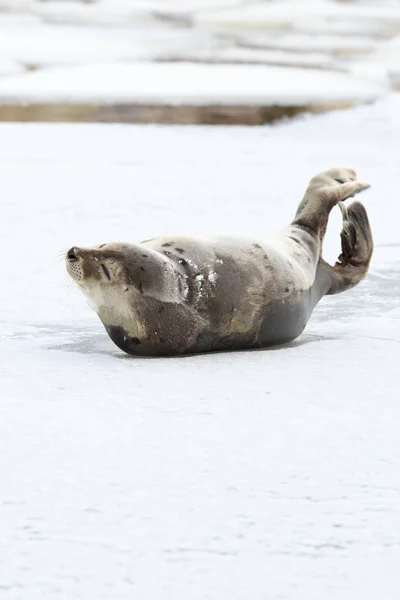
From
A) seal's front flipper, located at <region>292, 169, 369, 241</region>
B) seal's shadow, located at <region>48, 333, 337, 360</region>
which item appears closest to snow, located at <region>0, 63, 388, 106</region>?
seal's front flipper, located at <region>292, 169, 369, 241</region>

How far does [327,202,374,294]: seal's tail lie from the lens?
9.19 feet

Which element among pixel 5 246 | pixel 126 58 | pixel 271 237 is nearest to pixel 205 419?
pixel 271 237

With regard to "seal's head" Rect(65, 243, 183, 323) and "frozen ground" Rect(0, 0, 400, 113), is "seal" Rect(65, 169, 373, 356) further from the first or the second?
"frozen ground" Rect(0, 0, 400, 113)

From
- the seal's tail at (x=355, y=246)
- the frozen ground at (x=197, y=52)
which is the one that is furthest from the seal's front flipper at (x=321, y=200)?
the frozen ground at (x=197, y=52)

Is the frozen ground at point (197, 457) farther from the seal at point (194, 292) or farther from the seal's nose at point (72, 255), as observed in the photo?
the seal's nose at point (72, 255)

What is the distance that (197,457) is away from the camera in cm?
164

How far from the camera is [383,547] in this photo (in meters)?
1.31

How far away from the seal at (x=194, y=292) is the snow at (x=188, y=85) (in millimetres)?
7278

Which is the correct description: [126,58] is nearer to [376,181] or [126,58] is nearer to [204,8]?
[204,8]

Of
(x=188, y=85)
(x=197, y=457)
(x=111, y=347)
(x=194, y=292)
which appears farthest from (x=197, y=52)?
(x=197, y=457)

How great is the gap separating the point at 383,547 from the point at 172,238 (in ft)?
4.01

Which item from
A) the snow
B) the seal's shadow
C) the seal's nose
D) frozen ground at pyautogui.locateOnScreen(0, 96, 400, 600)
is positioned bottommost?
the snow

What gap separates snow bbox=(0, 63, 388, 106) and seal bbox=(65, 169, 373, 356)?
7.28 metres

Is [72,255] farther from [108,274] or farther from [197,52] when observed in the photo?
[197,52]
